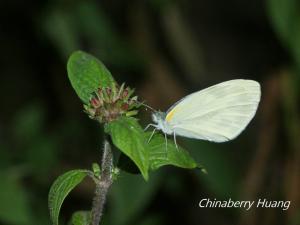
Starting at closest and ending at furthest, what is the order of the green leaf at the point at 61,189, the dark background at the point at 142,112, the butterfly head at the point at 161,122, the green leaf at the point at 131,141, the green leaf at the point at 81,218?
1. the green leaf at the point at 131,141
2. the green leaf at the point at 61,189
3. the green leaf at the point at 81,218
4. the butterfly head at the point at 161,122
5. the dark background at the point at 142,112

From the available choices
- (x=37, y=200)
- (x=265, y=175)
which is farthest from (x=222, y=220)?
(x=37, y=200)

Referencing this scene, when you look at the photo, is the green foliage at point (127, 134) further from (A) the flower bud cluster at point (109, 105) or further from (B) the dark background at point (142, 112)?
(B) the dark background at point (142, 112)

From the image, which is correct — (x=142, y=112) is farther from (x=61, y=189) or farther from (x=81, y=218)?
(x=61, y=189)

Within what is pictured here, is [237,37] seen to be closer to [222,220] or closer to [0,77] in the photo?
[222,220]

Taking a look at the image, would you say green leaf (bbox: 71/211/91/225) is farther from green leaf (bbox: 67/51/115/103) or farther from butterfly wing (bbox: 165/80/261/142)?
butterfly wing (bbox: 165/80/261/142)

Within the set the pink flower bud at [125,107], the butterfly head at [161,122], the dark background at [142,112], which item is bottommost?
the dark background at [142,112]

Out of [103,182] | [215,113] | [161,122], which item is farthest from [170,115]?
[103,182]

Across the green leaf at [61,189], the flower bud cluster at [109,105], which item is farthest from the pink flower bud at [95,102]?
the green leaf at [61,189]
